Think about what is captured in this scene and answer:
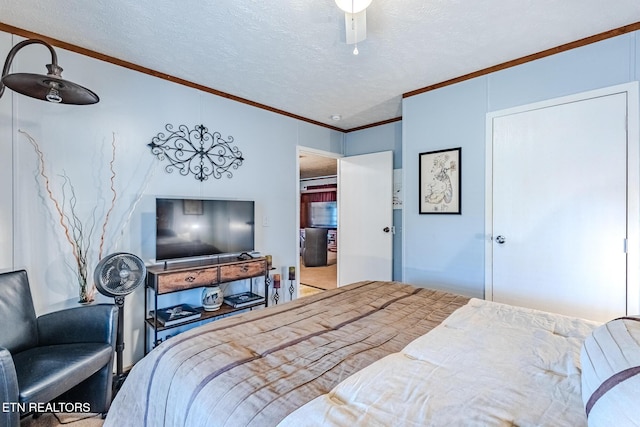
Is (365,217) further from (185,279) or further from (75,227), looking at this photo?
(75,227)

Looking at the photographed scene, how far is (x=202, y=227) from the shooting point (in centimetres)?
269

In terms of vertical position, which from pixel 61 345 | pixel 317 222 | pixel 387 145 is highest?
pixel 387 145

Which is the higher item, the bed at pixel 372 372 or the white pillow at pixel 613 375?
the white pillow at pixel 613 375

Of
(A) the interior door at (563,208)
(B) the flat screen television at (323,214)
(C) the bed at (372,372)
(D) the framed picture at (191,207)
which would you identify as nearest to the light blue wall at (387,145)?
(A) the interior door at (563,208)

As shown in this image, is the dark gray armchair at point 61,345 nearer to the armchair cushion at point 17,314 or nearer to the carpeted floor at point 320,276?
the armchair cushion at point 17,314

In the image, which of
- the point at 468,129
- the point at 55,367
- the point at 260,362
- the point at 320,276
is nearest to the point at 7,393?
the point at 55,367

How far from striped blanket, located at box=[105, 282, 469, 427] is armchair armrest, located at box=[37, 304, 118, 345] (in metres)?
0.71

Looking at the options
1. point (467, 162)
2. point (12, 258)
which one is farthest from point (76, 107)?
point (467, 162)

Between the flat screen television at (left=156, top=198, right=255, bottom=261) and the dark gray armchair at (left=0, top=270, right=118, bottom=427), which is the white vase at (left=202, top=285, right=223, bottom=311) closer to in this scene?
the flat screen television at (left=156, top=198, right=255, bottom=261)

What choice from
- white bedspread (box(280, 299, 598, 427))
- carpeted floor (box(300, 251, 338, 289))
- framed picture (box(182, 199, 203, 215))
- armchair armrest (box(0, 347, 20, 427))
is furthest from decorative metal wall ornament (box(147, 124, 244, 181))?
carpeted floor (box(300, 251, 338, 289))

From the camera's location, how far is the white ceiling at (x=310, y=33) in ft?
5.81

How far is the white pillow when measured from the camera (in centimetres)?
60

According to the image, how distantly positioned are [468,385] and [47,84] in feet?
7.52

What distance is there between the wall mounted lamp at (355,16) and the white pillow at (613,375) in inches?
67.9
